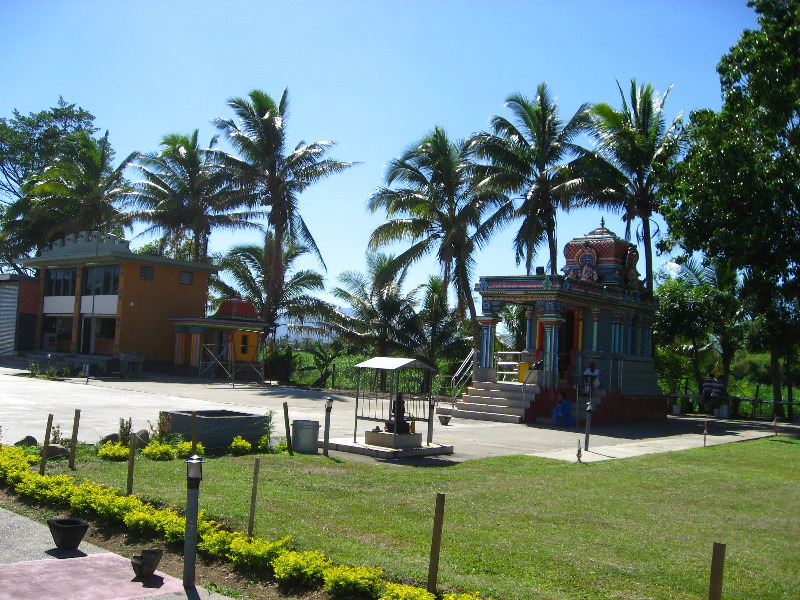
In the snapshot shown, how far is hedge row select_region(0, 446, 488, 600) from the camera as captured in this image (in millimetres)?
6344

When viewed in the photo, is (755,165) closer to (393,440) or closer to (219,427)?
(393,440)

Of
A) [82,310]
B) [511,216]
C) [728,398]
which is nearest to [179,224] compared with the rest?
[82,310]

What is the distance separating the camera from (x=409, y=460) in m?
13.9

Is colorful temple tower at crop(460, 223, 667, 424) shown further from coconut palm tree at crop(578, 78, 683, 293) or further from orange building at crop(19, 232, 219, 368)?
orange building at crop(19, 232, 219, 368)

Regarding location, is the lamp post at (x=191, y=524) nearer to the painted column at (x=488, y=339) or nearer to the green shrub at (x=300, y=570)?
the green shrub at (x=300, y=570)

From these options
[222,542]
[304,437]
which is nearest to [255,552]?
[222,542]

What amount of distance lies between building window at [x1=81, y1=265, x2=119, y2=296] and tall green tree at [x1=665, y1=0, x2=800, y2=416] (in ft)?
94.7

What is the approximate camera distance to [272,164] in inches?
1497

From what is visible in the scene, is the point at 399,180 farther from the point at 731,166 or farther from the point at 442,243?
the point at 731,166

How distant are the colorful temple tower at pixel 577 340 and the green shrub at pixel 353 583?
1610 centimetres

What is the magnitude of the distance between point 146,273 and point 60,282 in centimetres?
765

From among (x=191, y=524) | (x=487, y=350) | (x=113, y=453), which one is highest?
(x=487, y=350)

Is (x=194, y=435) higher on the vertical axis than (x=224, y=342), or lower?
lower

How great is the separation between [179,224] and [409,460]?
32.7 metres
